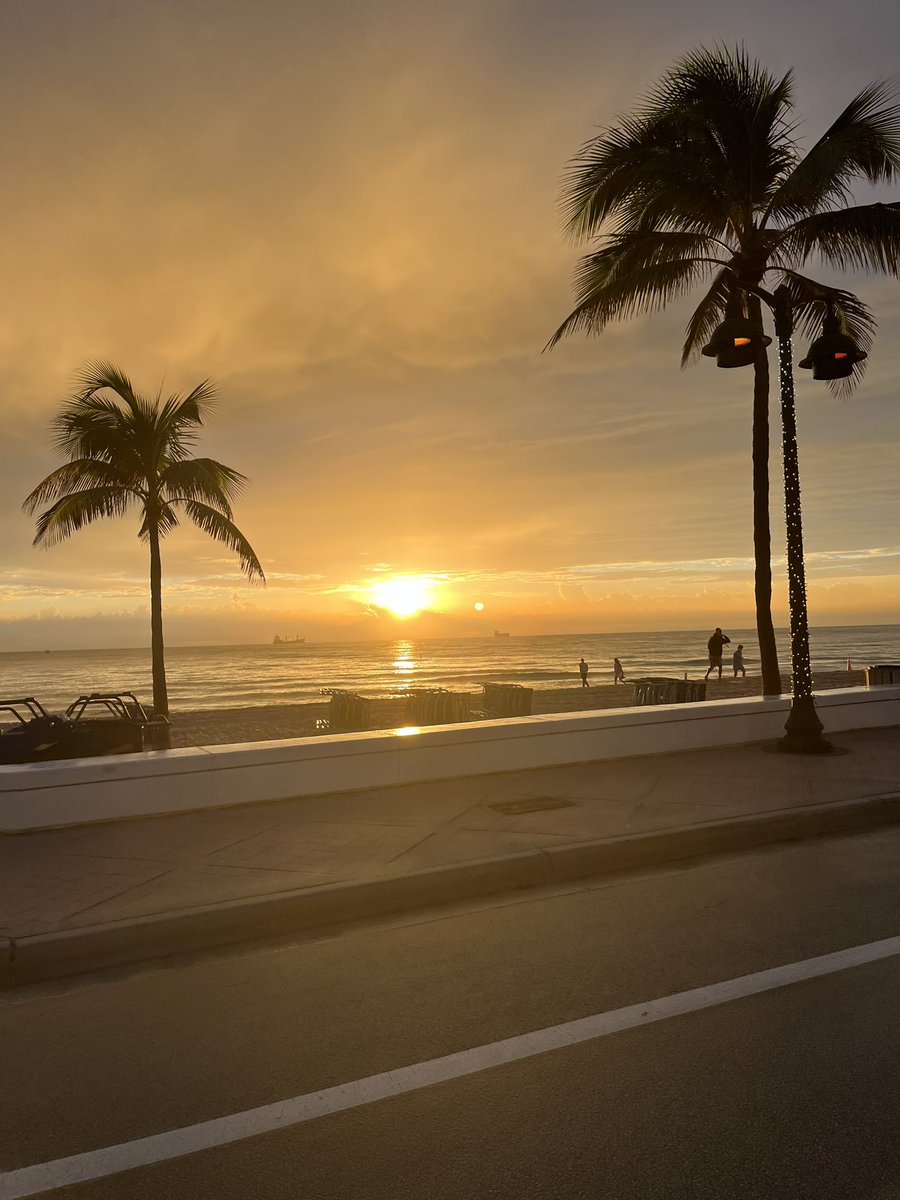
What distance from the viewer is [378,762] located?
10.4m

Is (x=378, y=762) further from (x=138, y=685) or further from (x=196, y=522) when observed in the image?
(x=138, y=685)

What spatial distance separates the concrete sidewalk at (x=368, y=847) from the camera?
5.90 m

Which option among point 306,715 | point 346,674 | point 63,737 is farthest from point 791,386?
point 346,674

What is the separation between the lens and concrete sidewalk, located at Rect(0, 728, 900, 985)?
5.90m

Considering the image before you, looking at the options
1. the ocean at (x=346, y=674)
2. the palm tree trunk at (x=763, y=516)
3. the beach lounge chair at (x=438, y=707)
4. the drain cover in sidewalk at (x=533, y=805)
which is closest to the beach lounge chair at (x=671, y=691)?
the palm tree trunk at (x=763, y=516)

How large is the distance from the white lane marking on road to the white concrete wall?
5.70 meters

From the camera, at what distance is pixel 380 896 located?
646 cm

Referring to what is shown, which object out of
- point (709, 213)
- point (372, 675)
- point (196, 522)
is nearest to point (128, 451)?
point (196, 522)

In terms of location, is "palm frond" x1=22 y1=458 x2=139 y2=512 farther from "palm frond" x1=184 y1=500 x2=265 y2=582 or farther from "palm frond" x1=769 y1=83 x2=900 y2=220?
"palm frond" x1=769 y1=83 x2=900 y2=220

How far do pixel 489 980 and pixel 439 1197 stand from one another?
197 centimetres

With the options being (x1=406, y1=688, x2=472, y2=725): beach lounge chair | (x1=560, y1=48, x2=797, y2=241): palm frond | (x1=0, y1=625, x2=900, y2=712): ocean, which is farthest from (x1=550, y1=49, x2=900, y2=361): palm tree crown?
(x1=0, y1=625, x2=900, y2=712): ocean

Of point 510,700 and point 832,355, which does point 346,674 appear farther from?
point 832,355

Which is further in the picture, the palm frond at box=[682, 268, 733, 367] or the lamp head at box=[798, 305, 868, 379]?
the palm frond at box=[682, 268, 733, 367]

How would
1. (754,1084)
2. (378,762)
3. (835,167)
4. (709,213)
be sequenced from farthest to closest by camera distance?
(709,213) → (835,167) → (378,762) → (754,1084)
